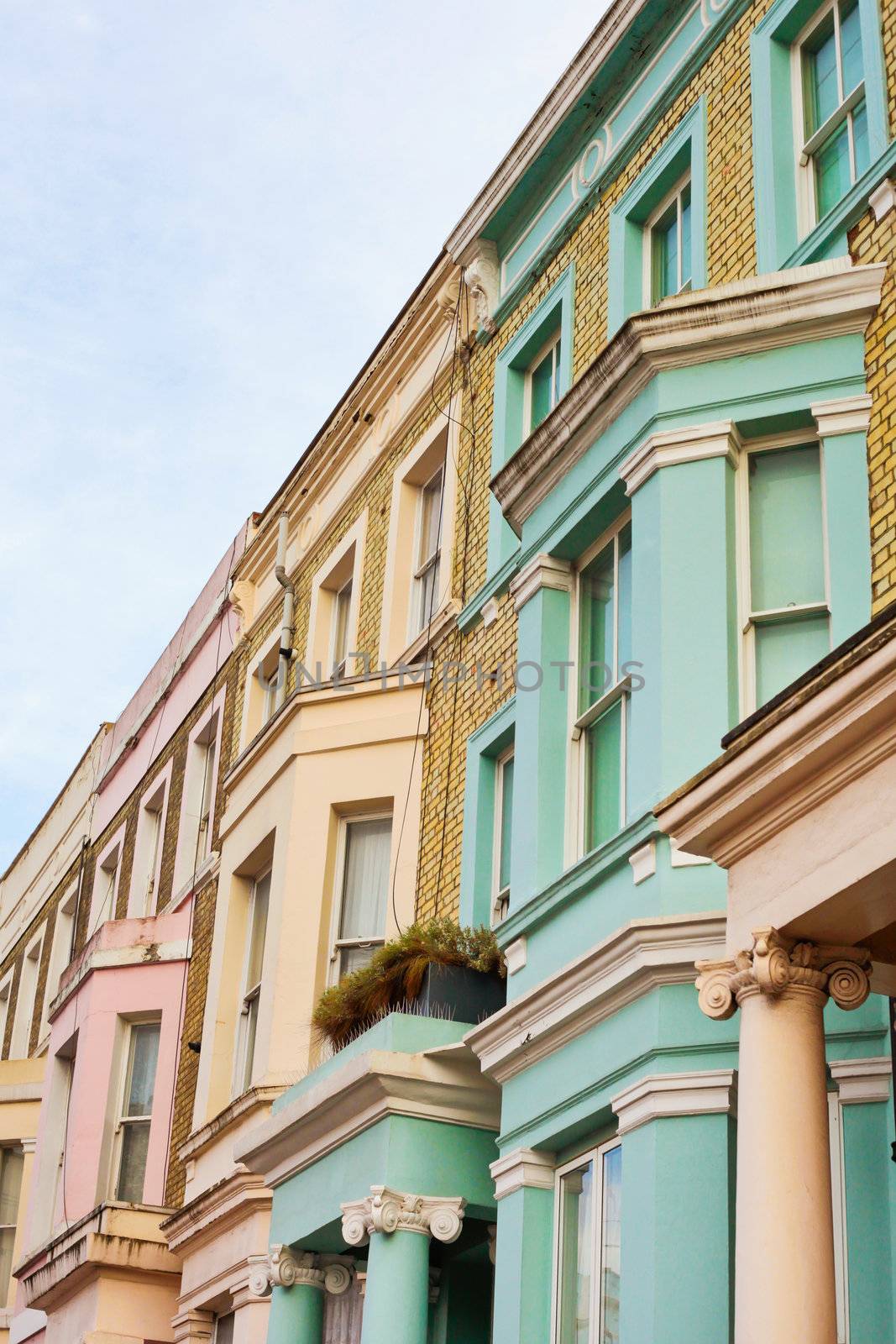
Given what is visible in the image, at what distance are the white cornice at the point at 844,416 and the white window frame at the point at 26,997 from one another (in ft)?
68.0

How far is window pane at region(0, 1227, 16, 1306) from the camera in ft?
79.2

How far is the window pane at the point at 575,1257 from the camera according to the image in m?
10.1

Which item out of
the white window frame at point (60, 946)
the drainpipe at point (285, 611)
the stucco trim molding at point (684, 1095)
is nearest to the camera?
the stucco trim molding at point (684, 1095)

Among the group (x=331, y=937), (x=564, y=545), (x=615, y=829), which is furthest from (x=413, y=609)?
(x=615, y=829)

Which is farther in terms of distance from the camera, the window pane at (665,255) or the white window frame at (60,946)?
the white window frame at (60,946)

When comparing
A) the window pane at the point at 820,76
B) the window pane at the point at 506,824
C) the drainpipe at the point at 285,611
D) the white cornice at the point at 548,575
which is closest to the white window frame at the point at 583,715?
the white cornice at the point at 548,575

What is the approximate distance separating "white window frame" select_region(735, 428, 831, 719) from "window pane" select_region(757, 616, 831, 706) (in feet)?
0.12

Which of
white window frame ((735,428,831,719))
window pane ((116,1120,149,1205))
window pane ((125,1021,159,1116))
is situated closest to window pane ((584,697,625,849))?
white window frame ((735,428,831,719))

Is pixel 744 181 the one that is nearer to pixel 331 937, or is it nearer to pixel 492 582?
pixel 492 582

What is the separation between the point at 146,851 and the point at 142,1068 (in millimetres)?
3812

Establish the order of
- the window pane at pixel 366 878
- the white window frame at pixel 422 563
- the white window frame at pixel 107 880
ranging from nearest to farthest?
the window pane at pixel 366 878 < the white window frame at pixel 422 563 < the white window frame at pixel 107 880

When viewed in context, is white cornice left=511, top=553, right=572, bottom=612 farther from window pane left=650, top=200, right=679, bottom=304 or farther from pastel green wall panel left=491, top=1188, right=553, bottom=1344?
pastel green wall panel left=491, top=1188, right=553, bottom=1344

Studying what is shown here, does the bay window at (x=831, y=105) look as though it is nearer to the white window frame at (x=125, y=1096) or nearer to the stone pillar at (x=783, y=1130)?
the stone pillar at (x=783, y=1130)

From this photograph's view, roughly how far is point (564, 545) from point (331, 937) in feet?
15.8
